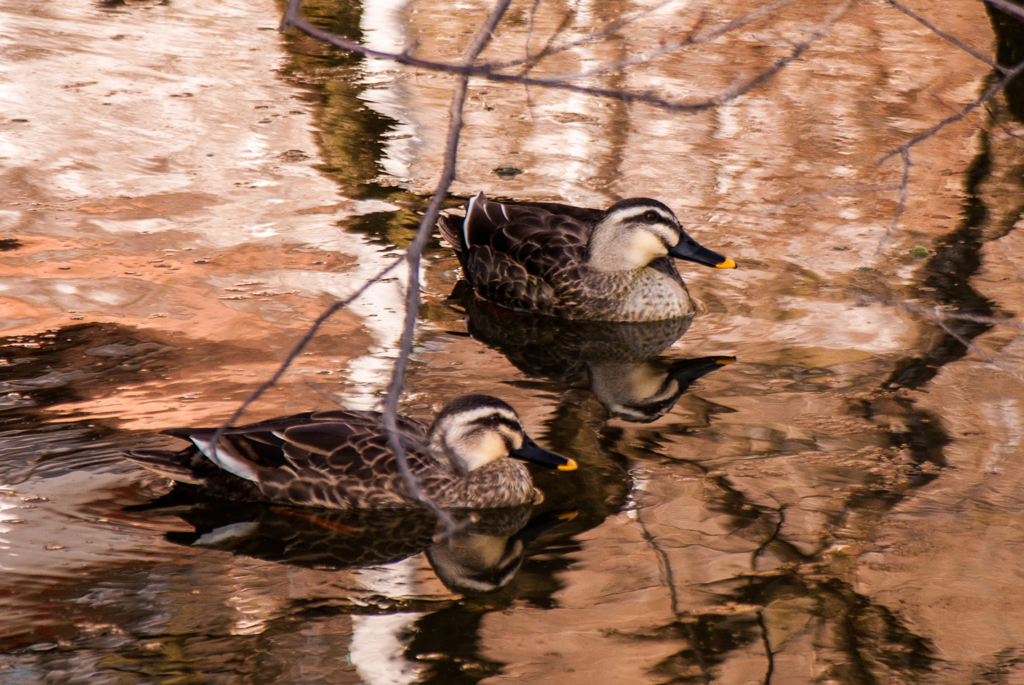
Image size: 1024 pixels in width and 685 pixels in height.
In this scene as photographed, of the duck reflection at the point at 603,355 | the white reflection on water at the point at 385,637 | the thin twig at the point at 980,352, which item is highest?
the thin twig at the point at 980,352

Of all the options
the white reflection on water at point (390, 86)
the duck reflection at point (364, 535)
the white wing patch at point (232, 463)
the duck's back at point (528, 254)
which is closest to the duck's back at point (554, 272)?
the duck's back at point (528, 254)

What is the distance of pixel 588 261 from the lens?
8.80m

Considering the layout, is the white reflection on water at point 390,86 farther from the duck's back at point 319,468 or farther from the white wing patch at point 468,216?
the duck's back at point 319,468

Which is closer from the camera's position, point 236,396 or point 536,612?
point 536,612

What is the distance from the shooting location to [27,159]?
10359mm

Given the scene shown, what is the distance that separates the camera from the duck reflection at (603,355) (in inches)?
289

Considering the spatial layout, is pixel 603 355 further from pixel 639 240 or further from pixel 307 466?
pixel 307 466

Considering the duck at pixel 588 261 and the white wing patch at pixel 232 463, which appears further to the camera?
the duck at pixel 588 261

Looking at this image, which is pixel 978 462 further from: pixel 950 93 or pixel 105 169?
pixel 950 93

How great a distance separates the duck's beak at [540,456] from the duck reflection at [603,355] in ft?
3.61

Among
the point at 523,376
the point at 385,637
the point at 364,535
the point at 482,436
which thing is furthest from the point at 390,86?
the point at 385,637

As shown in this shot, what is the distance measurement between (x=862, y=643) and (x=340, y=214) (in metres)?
5.94

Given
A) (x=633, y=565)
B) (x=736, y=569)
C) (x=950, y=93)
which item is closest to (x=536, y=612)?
(x=633, y=565)

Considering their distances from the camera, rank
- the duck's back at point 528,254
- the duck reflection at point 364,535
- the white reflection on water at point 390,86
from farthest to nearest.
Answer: the white reflection on water at point 390,86
the duck's back at point 528,254
the duck reflection at point 364,535
